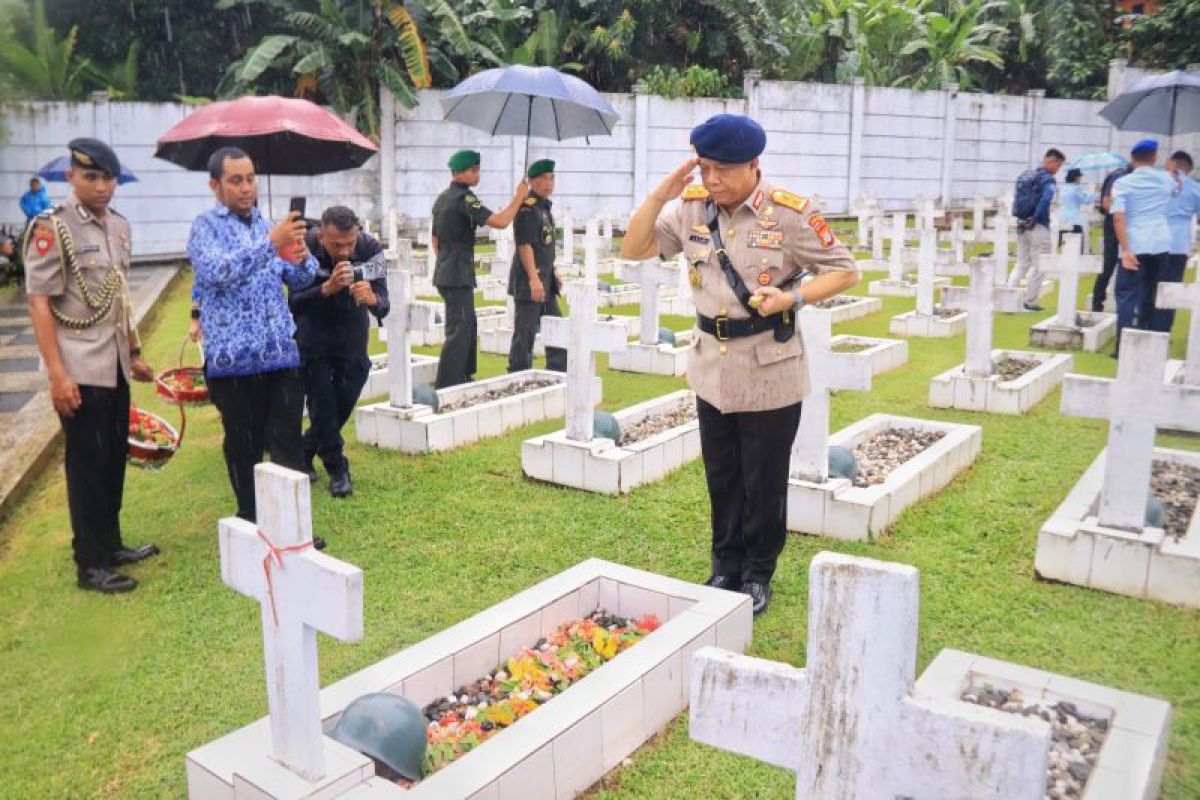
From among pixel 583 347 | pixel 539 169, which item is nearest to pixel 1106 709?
pixel 583 347

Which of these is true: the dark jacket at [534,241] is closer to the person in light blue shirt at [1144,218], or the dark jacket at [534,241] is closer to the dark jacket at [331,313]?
the dark jacket at [331,313]

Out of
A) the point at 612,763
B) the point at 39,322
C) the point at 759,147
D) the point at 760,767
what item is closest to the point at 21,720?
the point at 39,322

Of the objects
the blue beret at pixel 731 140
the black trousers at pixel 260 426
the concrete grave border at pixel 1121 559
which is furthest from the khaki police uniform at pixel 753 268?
the black trousers at pixel 260 426

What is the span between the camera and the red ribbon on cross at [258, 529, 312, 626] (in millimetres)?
2459

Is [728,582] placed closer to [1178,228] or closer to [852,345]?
[852,345]

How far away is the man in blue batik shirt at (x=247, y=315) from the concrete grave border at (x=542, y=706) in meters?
1.57

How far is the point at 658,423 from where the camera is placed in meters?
6.75

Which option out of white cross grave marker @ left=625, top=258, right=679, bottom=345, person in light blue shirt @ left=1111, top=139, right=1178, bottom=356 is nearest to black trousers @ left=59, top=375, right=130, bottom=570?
white cross grave marker @ left=625, top=258, right=679, bottom=345

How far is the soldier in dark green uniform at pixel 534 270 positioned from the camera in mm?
7504

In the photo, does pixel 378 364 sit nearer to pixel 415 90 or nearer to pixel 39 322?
pixel 39 322

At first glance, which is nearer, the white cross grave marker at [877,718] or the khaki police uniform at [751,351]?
the white cross grave marker at [877,718]

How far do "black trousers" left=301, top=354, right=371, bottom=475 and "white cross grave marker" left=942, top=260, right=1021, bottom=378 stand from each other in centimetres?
408

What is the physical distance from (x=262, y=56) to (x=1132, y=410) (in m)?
15.6

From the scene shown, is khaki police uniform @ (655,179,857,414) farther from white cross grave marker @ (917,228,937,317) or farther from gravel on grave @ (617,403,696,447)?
white cross grave marker @ (917,228,937,317)
